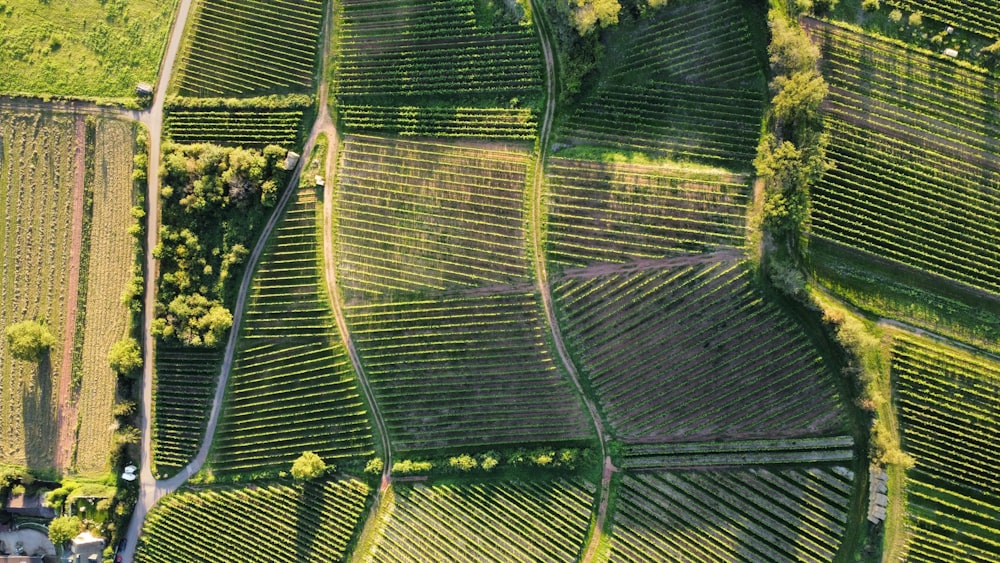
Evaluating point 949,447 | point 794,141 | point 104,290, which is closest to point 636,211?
point 794,141

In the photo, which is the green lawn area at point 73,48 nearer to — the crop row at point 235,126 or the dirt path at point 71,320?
the dirt path at point 71,320

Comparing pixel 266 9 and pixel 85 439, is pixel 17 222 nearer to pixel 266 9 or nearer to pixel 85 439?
pixel 85 439

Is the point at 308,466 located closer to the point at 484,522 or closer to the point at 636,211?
the point at 484,522

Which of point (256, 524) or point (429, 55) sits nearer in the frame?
point (429, 55)

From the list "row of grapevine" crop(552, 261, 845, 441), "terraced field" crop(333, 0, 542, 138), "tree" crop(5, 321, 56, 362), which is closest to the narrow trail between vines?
"row of grapevine" crop(552, 261, 845, 441)

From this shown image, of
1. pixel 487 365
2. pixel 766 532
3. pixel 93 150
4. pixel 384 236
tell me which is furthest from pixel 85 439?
pixel 766 532

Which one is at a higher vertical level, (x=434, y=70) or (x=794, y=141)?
(x=434, y=70)

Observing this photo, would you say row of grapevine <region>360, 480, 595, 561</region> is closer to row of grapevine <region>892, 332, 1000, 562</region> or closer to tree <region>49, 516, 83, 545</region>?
row of grapevine <region>892, 332, 1000, 562</region>
